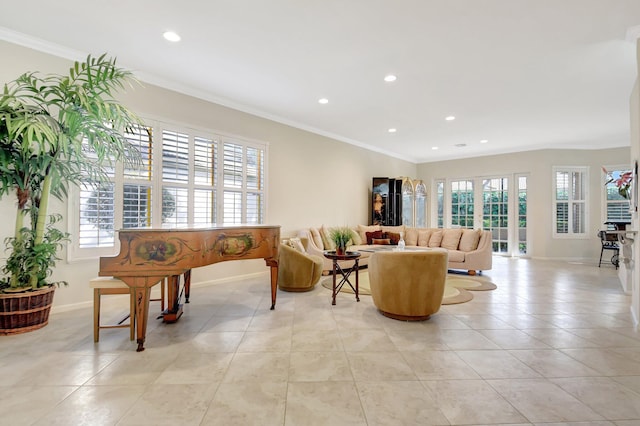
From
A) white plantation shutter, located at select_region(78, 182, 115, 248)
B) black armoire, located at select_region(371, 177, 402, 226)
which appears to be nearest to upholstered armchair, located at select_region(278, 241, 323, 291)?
white plantation shutter, located at select_region(78, 182, 115, 248)

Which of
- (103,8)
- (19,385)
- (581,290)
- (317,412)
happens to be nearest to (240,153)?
(103,8)

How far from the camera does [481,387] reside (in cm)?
192

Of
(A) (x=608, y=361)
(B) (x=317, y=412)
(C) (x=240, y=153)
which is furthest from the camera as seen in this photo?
(C) (x=240, y=153)

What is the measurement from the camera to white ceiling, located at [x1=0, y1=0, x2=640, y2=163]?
2.62 metres

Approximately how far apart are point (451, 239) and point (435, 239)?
0.33 metres

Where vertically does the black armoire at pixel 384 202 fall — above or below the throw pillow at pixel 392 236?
above

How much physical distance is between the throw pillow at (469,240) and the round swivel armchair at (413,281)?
3329 mm

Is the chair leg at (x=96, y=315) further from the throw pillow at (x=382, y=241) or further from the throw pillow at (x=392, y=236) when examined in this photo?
the throw pillow at (x=392, y=236)

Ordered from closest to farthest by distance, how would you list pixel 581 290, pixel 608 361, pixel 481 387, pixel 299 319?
pixel 481 387
pixel 608 361
pixel 299 319
pixel 581 290

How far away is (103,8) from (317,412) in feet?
11.8

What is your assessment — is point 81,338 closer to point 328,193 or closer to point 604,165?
point 328,193

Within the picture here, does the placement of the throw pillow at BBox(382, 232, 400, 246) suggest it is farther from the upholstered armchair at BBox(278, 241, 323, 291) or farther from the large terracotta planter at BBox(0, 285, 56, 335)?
the large terracotta planter at BBox(0, 285, 56, 335)

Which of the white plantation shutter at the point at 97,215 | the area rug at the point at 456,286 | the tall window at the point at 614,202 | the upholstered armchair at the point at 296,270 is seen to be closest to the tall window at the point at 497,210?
the tall window at the point at 614,202

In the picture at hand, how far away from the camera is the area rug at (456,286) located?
3974 millimetres
